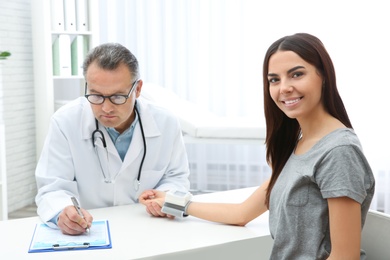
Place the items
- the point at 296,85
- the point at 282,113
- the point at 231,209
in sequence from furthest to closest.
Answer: the point at 231,209 < the point at 282,113 < the point at 296,85

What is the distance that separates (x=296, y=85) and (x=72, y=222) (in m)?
0.75

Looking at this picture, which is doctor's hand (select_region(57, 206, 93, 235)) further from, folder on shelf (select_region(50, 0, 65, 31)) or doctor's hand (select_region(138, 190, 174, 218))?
folder on shelf (select_region(50, 0, 65, 31))

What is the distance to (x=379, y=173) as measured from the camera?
4355 mm

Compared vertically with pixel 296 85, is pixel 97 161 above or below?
below

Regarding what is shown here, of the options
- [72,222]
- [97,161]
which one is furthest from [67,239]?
[97,161]

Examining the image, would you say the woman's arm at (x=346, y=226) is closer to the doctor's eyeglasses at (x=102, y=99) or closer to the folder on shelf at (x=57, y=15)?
the doctor's eyeglasses at (x=102, y=99)

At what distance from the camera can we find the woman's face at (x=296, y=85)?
146 cm

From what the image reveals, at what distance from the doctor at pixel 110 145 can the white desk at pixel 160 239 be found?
0.31 feet

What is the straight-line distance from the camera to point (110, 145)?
2.13m

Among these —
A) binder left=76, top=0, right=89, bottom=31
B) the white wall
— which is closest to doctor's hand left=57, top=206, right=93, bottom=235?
the white wall

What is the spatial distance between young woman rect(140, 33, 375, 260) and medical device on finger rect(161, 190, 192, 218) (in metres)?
0.39

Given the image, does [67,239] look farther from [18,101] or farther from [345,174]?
[18,101]

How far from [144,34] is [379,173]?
2070 mm

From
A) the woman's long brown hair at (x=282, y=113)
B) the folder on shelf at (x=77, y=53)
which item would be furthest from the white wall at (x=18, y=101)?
the woman's long brown hair at (x=282, y=113)
